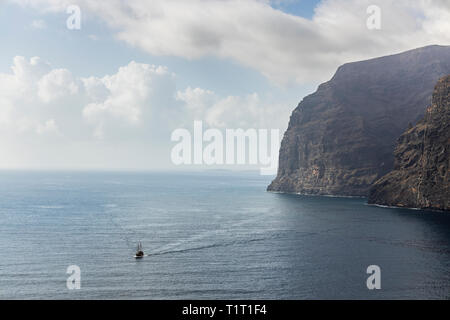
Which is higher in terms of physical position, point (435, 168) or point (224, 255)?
point (435, 168)

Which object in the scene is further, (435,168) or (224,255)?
(435,168)

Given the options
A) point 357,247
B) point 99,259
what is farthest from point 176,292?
point 357,247

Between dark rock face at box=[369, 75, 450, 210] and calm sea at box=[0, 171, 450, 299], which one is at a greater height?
dark rock face at box=[369, 75, 450, 210]

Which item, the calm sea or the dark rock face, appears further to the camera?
the dark rock face

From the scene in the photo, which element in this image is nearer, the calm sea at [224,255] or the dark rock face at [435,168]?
the calm sea at [224,255]

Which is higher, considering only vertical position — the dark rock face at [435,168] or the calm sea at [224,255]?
the dark rock face at [435,168]

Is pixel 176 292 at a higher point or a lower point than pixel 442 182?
lower
